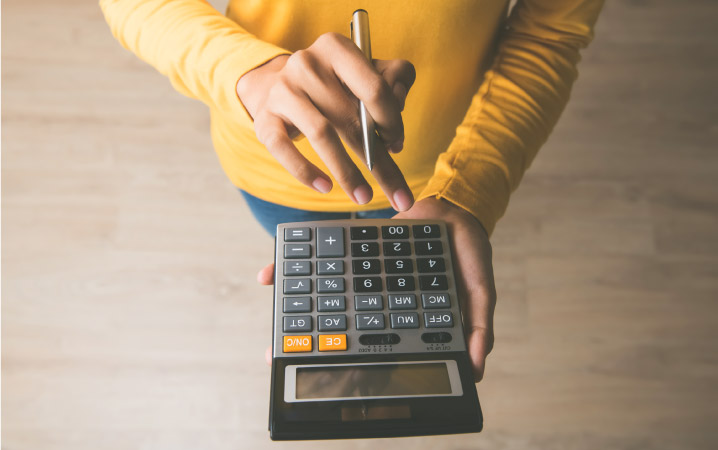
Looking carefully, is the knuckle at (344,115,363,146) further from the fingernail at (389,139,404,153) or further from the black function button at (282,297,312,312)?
the black function button at (282,297,312,312)

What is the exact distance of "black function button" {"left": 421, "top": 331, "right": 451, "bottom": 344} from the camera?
407 mm

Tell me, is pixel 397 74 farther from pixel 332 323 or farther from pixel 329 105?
pixel 332 323

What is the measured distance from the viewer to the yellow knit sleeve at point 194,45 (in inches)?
14.8

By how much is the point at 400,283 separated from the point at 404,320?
0.03 m

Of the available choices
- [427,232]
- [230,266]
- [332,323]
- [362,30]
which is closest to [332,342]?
[332,323]

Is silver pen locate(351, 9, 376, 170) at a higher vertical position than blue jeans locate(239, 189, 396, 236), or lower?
higher

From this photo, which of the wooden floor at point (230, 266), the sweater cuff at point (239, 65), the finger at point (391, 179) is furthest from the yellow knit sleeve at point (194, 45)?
the wooden floor at point (230, 266)

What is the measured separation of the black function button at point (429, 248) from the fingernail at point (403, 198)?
0.07 m

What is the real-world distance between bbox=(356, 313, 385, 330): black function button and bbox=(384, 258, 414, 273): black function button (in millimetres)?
44

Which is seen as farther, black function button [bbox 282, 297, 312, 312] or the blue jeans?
the blue jeans

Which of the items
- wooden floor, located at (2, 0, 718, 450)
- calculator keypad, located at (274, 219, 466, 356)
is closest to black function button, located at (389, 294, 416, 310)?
calculator keypad, located at (274, 219, 466, 356)

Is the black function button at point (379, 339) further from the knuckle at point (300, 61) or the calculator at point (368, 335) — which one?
the knuckle at point (300, 61)

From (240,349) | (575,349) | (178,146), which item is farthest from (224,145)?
(575,349)

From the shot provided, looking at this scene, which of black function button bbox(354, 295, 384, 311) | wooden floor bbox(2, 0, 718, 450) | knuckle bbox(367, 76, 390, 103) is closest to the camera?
knuckle bbox(367, 76, 390, 103)
